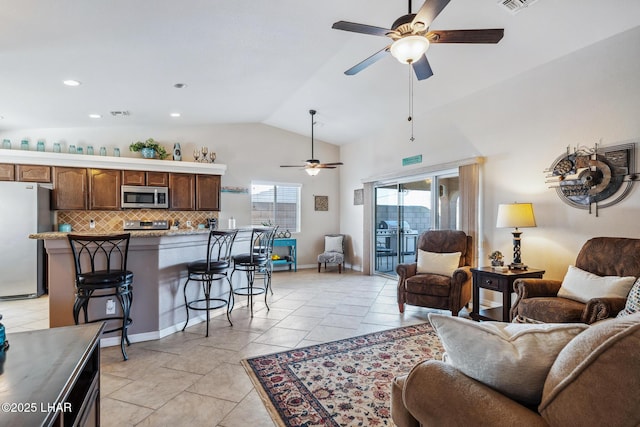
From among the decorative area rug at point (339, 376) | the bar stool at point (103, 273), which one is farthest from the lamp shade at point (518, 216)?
the bar stool at point (103, 273)

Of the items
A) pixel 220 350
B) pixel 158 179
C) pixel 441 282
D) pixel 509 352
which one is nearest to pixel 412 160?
pixel 441 282

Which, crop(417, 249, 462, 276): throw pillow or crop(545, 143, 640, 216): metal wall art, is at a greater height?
crop(545, 143, 640, 216): metal wall art

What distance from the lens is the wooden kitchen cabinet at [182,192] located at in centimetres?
632

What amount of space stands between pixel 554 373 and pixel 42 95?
231 inches

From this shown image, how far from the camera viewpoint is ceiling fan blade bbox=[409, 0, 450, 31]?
1932 millimetres

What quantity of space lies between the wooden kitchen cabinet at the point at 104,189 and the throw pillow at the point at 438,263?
5373mm

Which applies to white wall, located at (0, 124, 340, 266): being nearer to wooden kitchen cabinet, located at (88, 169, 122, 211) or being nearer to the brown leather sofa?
wooden kitchen cabinet, located at (88, 169, 122, 211)

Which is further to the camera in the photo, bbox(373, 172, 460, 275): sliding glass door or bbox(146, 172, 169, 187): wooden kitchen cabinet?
bbox(146, 172, 169, 187): wooden kitchen cabinet

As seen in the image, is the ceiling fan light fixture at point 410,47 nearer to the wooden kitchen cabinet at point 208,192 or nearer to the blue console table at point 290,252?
the wooden kitchen cabinet at point 208,192

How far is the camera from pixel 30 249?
498cm

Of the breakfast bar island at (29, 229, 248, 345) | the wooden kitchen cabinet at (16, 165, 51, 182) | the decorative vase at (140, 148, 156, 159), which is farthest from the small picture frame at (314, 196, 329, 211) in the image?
the wooden kitchen cabinet at (16, 165, 51, 182)

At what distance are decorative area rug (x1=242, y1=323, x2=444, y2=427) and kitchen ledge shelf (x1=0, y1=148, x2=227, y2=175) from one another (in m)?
4.61

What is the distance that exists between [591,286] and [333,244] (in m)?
5.26

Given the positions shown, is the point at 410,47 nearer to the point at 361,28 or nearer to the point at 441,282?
the point at 361,28
